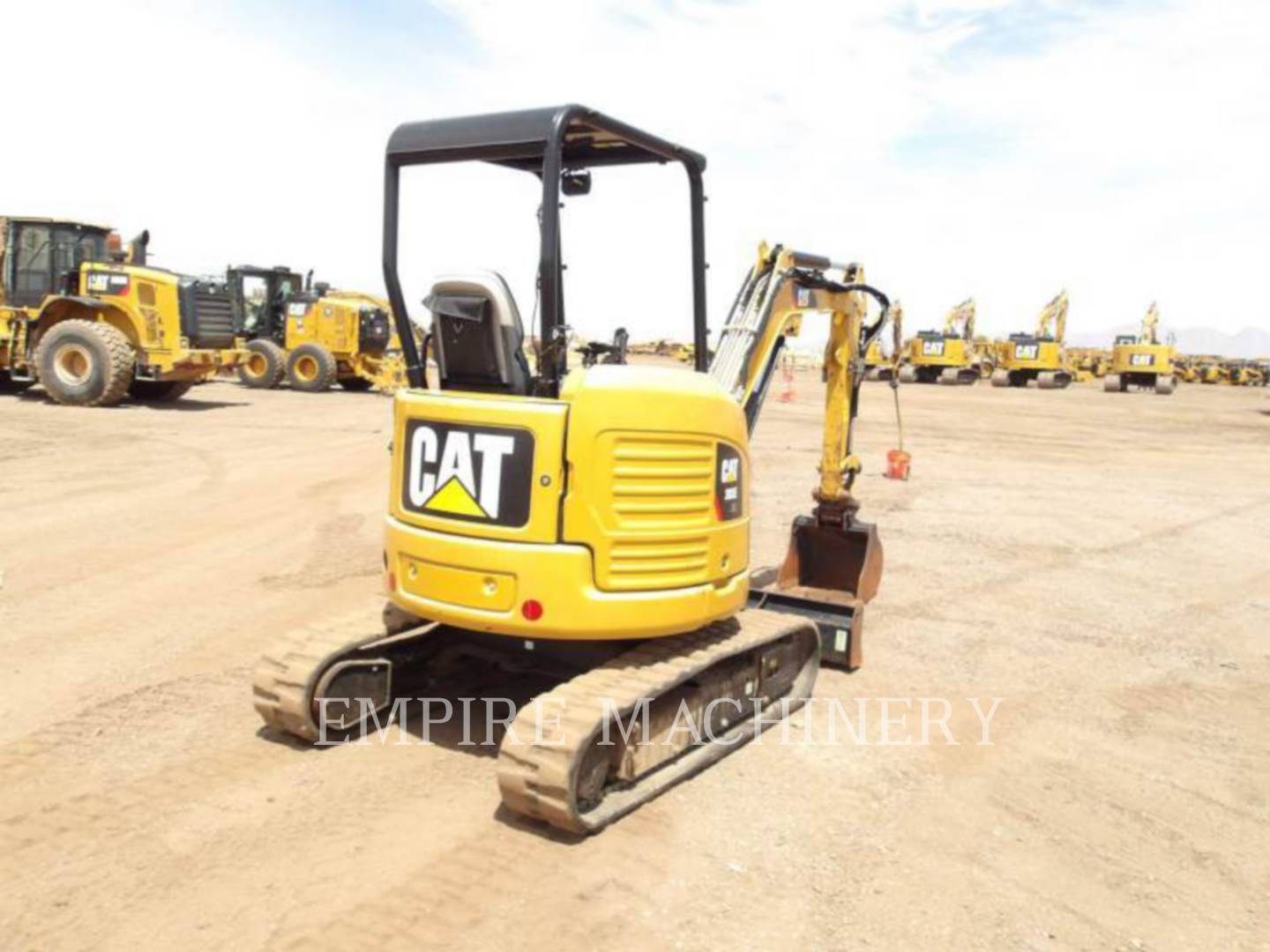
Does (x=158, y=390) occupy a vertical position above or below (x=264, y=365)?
below

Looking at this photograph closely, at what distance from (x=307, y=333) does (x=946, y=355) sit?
95.6 feet

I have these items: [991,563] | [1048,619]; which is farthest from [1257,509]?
[1048,619]

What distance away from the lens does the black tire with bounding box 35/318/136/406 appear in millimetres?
17062

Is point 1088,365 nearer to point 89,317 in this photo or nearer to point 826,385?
point 89,317

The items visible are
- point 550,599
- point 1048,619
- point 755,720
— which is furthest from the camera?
point 1048,619

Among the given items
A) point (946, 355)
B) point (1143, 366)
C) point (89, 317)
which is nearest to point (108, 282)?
point (89, 317)

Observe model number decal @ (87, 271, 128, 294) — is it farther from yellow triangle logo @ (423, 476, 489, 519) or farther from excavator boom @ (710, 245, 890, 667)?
yellow triangle logo @ (423, 476, 489, 519)

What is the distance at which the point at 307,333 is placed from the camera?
973 inches

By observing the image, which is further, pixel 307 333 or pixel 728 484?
pixel 307 333

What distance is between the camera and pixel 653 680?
4.46 meters

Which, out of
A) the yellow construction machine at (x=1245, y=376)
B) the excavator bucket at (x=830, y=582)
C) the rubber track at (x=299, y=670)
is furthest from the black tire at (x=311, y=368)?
the yellow construction machine at (x=1245, y=376)

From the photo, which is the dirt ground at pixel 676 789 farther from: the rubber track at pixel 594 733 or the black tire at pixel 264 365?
the black tire at pixel 264 365

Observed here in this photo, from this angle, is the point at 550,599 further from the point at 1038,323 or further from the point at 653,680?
the point at 1038,323

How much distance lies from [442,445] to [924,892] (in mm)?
2624
